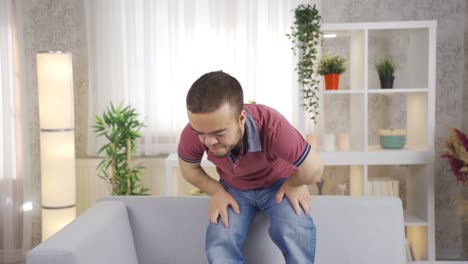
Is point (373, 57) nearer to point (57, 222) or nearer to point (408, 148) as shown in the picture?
point (408, 148)

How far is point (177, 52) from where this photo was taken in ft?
13.1

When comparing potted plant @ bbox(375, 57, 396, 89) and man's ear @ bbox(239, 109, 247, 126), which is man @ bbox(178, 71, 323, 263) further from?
potted plant @ bbox(375, 57, 396, 89)

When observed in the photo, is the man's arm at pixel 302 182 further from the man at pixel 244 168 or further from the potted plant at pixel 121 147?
the potted plant at pixel 121 147

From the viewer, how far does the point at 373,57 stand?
4008mm

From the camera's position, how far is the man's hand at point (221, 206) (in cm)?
186

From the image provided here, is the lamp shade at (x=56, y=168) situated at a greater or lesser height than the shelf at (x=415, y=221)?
greater

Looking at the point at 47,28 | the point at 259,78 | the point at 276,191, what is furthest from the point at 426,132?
the point at 47,28

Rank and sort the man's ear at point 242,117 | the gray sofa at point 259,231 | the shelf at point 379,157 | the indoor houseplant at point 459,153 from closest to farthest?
the man's ear at point 242,117 < the gray sofa at point 259,231 < the indoor houseplant at point 459,153 < the shelf at point 379,157

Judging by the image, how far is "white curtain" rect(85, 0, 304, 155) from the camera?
394 cm

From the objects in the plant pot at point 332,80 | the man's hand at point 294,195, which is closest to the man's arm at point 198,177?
the man's hand at point 294,195

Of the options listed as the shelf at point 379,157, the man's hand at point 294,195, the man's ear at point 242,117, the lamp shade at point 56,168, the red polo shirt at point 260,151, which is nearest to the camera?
the man's ear at point 242,117

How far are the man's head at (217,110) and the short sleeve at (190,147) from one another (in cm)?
22

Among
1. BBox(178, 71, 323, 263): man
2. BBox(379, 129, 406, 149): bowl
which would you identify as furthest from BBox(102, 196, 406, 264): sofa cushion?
BBox(379, 129, 406, 149): bowl

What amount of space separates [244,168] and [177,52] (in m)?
2.30
